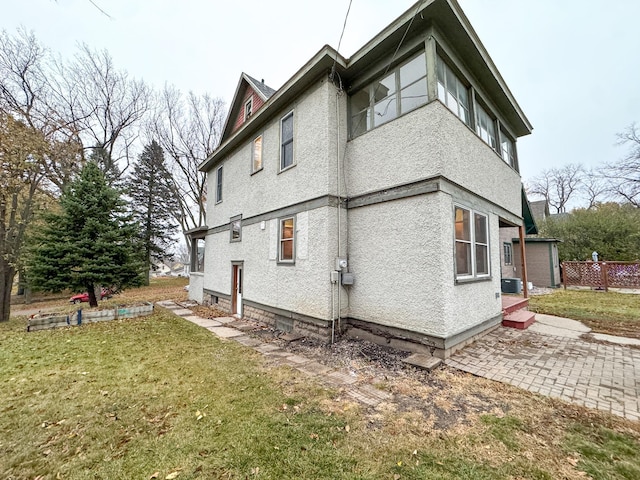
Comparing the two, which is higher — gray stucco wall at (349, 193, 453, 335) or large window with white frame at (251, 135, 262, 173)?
large window with white frame at (251, 135, 262, 173)

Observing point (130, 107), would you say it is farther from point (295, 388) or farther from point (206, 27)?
point (295, 388)

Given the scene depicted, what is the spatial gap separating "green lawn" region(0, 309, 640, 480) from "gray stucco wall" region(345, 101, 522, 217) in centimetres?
377

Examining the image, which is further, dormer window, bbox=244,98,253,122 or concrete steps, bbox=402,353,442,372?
dormer window, bbox=244,98,253,122

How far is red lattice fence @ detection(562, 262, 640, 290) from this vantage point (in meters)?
13.5

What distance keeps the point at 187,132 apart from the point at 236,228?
17.5m

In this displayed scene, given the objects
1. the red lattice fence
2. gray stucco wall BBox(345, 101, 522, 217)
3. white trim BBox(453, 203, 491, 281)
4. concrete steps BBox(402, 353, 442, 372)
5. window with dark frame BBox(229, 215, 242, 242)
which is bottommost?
concrete steps BBox(402, 353, 442, 372)

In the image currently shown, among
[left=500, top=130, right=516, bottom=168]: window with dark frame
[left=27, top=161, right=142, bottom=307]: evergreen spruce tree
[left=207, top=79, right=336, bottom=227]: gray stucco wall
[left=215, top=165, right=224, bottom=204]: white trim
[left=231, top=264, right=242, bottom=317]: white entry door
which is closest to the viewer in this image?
[left=207, top=79, right=336, bottom=227]: gray stucco wall

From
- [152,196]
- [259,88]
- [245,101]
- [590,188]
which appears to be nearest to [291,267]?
[259,88]

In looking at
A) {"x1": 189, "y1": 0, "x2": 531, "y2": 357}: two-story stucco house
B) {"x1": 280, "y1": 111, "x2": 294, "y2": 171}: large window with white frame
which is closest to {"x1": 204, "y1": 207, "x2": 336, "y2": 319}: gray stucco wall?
{"x1": 189, "y1": 0, "x2": 531, "y2": 357}: two-story stucco house

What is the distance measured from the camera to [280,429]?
2879 millimetres

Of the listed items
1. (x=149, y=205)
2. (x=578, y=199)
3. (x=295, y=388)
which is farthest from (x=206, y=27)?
(x=578, y=199)

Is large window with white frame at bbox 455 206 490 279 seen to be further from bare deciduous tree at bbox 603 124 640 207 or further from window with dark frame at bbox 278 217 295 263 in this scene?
bare deciduous tree at bbox 603 124 640 207

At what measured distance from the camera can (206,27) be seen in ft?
13.9

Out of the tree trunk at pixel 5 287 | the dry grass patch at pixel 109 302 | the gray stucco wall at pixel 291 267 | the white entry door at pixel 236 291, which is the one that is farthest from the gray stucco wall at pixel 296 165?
the tree trunk at pixel 5 287
